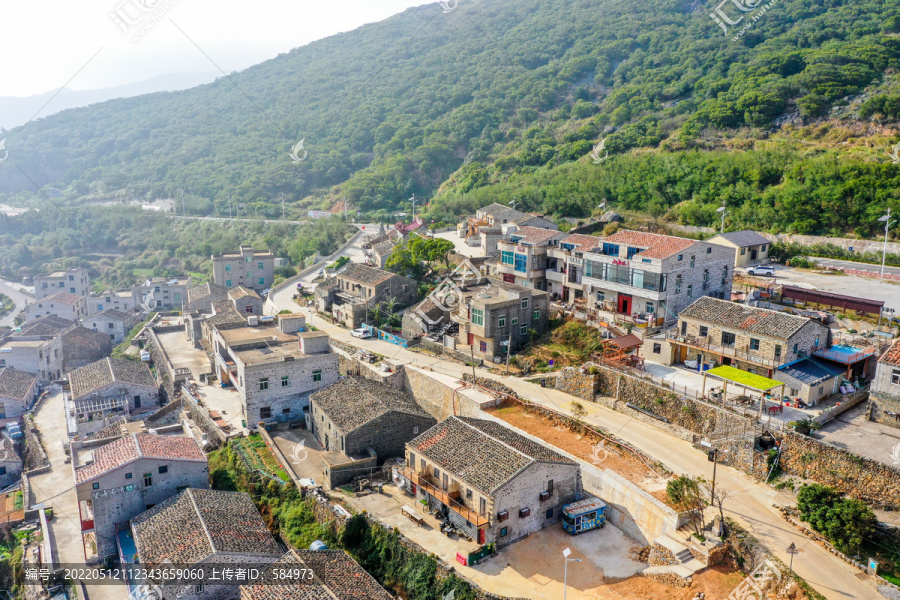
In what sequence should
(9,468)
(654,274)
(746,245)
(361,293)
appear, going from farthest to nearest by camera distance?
(361,293)
(746,245)
(9,468)
(654,274)

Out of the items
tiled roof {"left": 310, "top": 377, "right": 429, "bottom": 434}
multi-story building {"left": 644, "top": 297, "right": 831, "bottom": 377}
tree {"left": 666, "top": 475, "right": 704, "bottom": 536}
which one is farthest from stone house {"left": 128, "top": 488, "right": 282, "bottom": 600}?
multi-story building {"left": 644, "top": 297, "right": 831, "bottom": 377}

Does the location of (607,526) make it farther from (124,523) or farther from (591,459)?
(124,523)

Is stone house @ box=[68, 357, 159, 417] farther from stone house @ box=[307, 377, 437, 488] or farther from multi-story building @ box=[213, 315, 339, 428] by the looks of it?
stone house @ box=[307, 377, 437, 488]

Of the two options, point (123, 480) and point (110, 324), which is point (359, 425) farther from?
point (110, 324)

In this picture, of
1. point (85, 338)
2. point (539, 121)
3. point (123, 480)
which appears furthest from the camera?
point (539, 121)

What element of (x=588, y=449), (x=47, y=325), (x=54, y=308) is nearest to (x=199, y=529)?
(x=588, y=449)

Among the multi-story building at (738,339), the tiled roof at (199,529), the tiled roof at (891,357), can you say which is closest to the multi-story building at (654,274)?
the multi-story building at (738,339)
